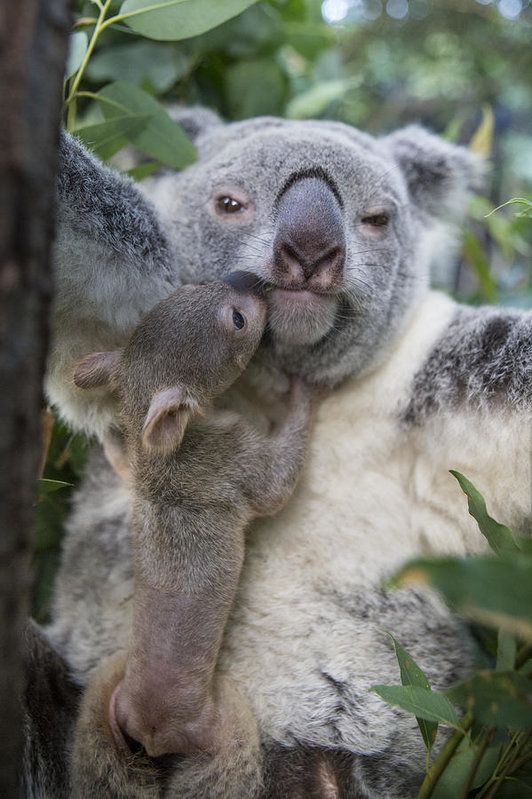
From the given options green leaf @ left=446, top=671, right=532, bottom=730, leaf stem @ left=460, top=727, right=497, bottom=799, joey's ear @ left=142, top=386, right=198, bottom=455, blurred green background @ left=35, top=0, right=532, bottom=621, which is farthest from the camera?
blurred green background @ left=35, top=0, right=532, bottom=621

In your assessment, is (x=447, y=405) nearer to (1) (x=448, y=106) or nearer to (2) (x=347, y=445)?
(2) (x=347, y=445)

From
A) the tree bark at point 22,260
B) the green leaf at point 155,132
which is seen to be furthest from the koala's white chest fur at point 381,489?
the tree bark at point 22,260

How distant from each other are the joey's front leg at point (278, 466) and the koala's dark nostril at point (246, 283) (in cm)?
36

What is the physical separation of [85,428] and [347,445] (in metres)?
0.74

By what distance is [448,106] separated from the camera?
25.6 feet

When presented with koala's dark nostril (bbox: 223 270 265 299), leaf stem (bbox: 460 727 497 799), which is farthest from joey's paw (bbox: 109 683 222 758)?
koala's dark nostril (bbox: 223 270 265 299)

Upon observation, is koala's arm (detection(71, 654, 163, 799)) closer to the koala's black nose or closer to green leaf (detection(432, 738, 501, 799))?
green leaf (detection(432, 738, 501, 799))

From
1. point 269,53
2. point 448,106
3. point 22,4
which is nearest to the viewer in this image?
point 22,4

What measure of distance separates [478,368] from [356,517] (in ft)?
1.72

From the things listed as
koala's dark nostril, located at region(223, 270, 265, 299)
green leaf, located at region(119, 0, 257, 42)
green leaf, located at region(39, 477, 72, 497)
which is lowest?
green leaf, located at region(39, 477, 72, 497)

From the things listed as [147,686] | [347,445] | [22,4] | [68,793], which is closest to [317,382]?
[347,445]

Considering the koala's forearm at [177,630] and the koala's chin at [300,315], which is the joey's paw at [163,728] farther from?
the koala's chin at [300,315]

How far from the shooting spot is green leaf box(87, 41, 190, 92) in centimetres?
276

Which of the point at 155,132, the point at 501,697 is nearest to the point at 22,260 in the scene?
the point at 501,697
